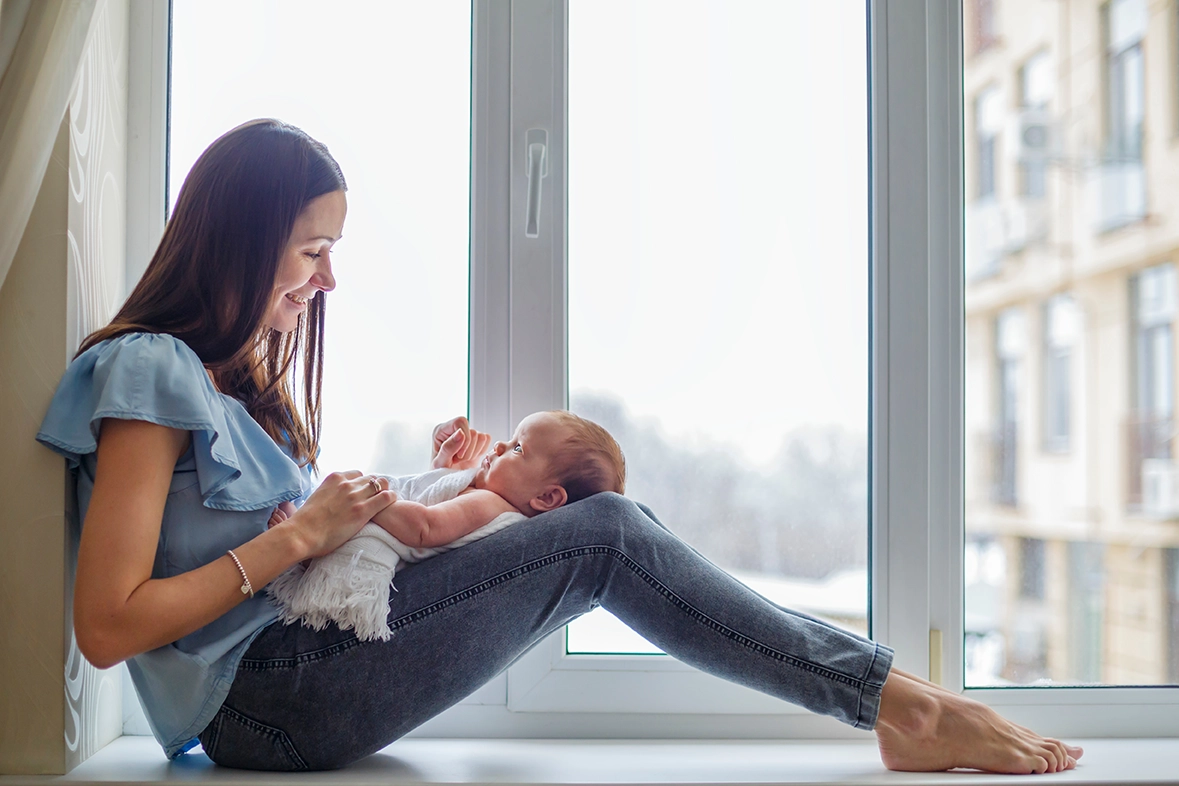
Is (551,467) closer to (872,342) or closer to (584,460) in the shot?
(584,460)

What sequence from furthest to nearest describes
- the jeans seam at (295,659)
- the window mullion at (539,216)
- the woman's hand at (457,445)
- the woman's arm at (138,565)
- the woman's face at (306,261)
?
1. the window mullion at (539,216)
2. the woman's hand at (457,445)
3. the woman's face at (306,261)
4. the jeans seam at (295,659)
5. the woman's arm at (138,565)

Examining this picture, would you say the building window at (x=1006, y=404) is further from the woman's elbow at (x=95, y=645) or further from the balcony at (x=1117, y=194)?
the woman's elbow at (x=95, y=645)

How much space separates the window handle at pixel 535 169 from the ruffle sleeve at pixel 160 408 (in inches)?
22.7

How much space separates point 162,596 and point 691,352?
898mm

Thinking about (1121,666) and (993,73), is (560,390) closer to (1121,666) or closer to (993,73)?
(993,73)

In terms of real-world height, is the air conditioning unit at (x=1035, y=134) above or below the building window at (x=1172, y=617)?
above

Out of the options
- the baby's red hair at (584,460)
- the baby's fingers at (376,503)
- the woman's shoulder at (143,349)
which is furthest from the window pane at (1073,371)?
the woman's shoulder at (143,349)

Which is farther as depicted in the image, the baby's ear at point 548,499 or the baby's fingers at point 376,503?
the baby's ear at point 548,499

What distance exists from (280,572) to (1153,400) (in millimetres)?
1440

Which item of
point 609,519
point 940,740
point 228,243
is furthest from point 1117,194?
point 228,243

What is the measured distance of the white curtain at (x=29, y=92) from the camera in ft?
3.69

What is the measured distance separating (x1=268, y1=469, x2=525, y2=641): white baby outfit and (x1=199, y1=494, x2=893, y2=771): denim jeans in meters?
0.02

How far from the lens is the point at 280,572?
114 centimetres

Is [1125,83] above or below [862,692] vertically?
above
